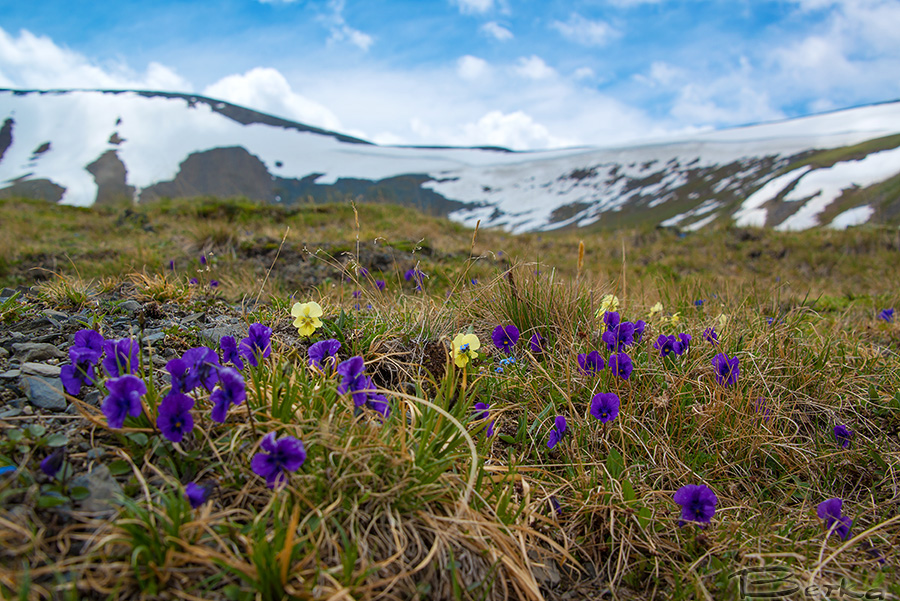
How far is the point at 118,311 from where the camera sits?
273 centimetres

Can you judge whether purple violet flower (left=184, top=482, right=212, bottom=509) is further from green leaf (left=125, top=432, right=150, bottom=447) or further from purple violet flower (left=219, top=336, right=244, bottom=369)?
purple violet flower (left=219, top=336, right=244, bottom=369)

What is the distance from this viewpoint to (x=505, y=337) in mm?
2637

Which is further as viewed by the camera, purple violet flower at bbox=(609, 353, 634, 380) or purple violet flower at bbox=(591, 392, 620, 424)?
purple violet flower at bbox=(609, 353, 634, 380)

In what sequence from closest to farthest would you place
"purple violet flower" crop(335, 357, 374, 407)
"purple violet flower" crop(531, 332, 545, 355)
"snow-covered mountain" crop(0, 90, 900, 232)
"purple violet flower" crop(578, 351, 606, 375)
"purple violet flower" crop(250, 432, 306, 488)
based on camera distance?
1. "purple violet flower" crop(250, 432, 306, 488)
2. "purple violet flower" crop(335, 357, 374, 407)
3. "purple violet flower" crop(578, 351, 606, 375)
4. "purple violet flower" crop(531, 332, 545, 355)
5. "snow-covered mountain" crop(0, 90, 900, 232)

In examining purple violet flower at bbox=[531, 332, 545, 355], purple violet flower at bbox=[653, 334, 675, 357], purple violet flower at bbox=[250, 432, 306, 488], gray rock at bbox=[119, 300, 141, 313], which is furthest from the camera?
gray rock at bbox=[119, 300, 141, 313]

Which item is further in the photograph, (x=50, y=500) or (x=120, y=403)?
(x=120, y=403)

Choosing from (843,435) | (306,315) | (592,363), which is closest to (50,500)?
(306,315)

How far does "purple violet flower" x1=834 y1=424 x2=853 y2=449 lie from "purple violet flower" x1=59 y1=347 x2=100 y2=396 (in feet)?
10.2

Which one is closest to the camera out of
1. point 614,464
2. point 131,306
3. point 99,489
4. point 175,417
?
point 99,489

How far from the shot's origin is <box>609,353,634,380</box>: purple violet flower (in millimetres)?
2203

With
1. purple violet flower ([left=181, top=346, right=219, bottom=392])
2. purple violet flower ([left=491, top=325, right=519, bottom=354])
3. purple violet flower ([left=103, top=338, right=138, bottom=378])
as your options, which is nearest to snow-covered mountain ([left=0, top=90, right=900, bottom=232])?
purple violet flower ([left=491, top=325, right=519, bottom=354])

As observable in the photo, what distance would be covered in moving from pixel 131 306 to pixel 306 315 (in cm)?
137

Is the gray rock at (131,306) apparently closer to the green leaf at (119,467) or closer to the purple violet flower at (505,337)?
the green leaf at (119,467)

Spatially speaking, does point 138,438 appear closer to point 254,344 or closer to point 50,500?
point 50,500
